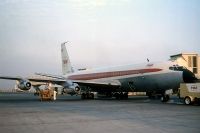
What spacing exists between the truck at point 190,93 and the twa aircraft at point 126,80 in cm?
356

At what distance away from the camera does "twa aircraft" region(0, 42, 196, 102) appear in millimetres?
26783

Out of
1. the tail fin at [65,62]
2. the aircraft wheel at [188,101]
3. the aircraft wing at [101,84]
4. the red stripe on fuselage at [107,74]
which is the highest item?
the tail fin at [65,62]

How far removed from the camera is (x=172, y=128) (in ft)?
31.3

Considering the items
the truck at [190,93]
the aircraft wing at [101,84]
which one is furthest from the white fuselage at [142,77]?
the truck at [190,93]

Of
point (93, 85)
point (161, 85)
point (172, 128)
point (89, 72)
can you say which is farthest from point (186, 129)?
point (89, 72)

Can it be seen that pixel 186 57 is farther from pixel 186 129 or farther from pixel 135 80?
pixel 186 129

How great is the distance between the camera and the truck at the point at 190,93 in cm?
2139

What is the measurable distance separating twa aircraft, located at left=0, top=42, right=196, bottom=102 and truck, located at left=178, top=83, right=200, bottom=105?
3.56 meters

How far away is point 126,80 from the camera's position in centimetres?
3186

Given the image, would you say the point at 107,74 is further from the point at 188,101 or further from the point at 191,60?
the point at 191,60

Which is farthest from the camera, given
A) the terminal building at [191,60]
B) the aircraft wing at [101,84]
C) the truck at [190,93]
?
the terminal building at [191,60]

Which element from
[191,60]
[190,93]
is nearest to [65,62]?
[191,60]

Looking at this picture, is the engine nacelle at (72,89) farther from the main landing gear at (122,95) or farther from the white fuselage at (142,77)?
the main landing gear at (122,95)

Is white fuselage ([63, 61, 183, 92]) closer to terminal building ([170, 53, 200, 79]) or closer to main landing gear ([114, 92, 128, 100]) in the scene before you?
main landing gear ([114, 92, 128, 100])
